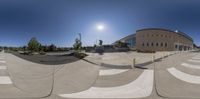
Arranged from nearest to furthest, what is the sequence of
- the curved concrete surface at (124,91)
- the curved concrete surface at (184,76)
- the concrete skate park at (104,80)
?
the concrete skate park at (104,80) → the curved concrete surface at (124,91) → the curved concrete surface at (184,76)

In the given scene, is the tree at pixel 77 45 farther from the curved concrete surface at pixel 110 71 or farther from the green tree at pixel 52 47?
the curved concrete surface at pixel 110 71

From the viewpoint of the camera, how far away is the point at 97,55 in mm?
3775

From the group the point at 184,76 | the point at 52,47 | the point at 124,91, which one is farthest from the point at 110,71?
the point at 184,76

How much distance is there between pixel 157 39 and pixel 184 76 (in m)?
3.66

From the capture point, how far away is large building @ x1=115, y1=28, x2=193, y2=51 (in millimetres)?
3623

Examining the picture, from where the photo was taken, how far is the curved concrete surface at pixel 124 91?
4355 millimetres

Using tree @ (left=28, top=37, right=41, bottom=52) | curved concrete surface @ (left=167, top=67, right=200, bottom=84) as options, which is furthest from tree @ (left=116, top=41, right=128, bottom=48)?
curved concrete surface @ (left=167, top=67, right=200, bottom=84)

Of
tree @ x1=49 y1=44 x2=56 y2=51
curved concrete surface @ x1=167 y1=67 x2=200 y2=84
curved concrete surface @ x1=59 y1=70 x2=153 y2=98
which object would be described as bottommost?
curved concrete surface @ x1=59 y1=70 x2=153 y2=98

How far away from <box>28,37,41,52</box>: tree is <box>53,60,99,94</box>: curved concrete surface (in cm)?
175

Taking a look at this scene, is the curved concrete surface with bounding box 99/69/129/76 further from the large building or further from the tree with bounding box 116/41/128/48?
the large building

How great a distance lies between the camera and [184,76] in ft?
20.8

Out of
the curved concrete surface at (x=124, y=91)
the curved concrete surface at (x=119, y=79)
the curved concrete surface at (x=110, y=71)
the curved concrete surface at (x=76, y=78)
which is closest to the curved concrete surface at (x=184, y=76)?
the curved concrete surface at (x=124, y=91)

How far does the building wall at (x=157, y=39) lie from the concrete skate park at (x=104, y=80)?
0.78 feet

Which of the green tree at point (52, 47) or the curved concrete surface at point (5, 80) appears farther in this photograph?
the curved concrete surface at point (5, 80)
